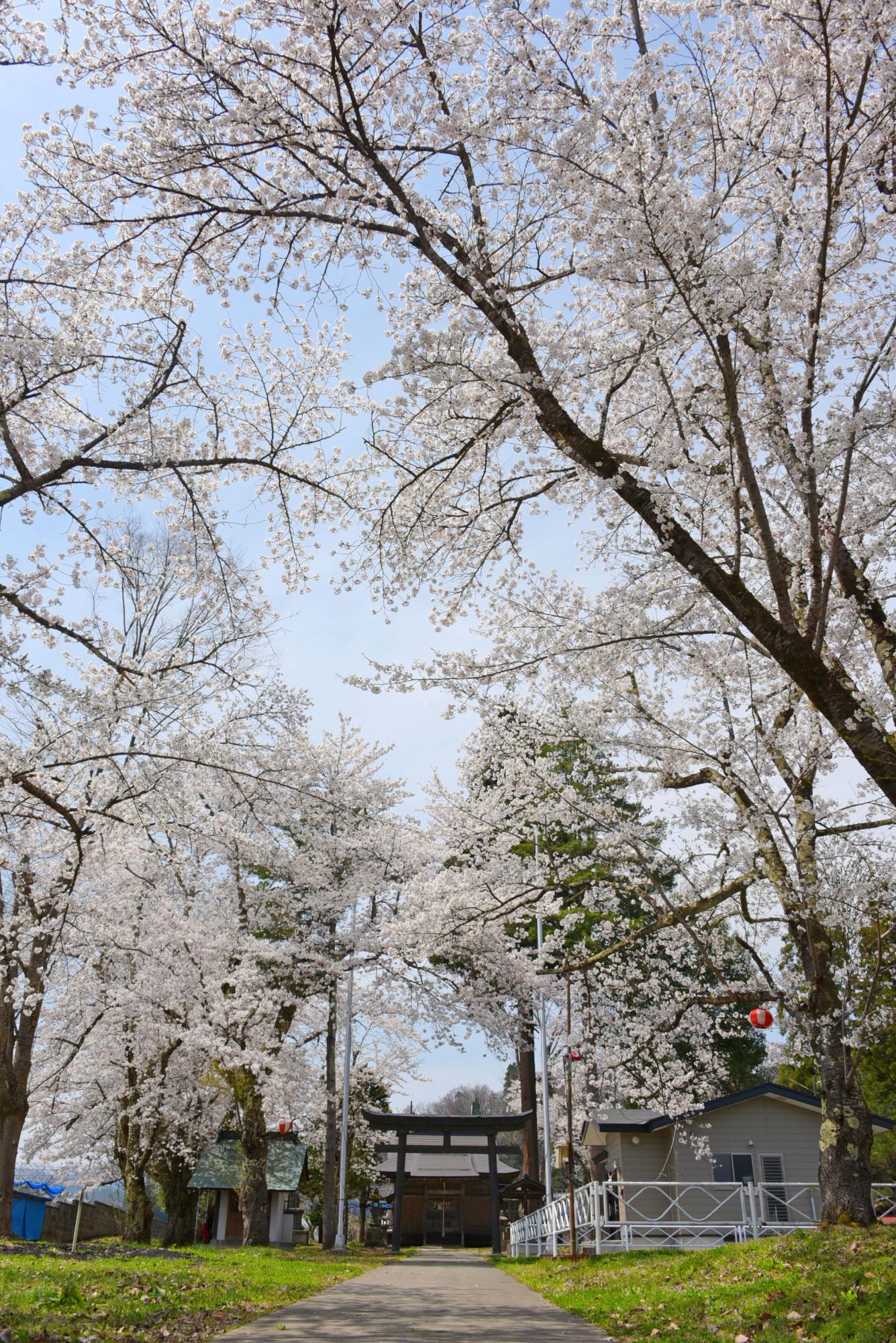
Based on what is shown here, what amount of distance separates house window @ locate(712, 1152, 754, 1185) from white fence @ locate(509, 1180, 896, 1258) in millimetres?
418

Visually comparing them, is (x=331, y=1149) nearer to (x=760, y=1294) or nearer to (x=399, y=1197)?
(x=399, y=1197)

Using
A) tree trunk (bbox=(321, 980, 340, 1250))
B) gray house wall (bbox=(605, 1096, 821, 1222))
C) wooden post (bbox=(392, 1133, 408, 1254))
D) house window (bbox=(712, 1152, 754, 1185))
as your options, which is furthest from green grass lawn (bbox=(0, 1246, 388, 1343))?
house window (bbox=(712, 1152, 754, 1185))

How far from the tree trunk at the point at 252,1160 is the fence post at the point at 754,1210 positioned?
9544 mm

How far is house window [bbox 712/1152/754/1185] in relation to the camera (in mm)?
17531

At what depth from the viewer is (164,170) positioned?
5.76m

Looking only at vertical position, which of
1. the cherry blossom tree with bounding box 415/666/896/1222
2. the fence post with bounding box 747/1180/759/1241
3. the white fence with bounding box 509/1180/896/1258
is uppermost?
the cherry blossom tree with bounding box 415/666/896/1222

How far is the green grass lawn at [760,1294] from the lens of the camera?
5.02 metres

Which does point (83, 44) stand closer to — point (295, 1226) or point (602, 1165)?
point (602, 1165)

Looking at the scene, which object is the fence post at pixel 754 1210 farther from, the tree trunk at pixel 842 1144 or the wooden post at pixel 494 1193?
the wooden post at pixel 494 1193

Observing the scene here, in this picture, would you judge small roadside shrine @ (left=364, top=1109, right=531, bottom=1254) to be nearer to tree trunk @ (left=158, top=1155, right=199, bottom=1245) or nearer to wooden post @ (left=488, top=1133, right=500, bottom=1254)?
wooden post @ (left=488, top=1133, right=500, bottom=1254)

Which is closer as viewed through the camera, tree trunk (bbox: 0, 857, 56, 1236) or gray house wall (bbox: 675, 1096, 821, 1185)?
tree trunk (bbox: 0, 857, 56, 1236)

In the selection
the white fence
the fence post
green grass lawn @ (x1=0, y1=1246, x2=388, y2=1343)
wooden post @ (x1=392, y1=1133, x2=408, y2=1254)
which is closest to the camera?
green grass lawn @ (x1=0, y1=1246, x2=388, y2=1343)

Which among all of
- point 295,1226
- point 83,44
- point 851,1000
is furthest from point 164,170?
point 295,1226

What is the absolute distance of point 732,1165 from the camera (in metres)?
17.5
